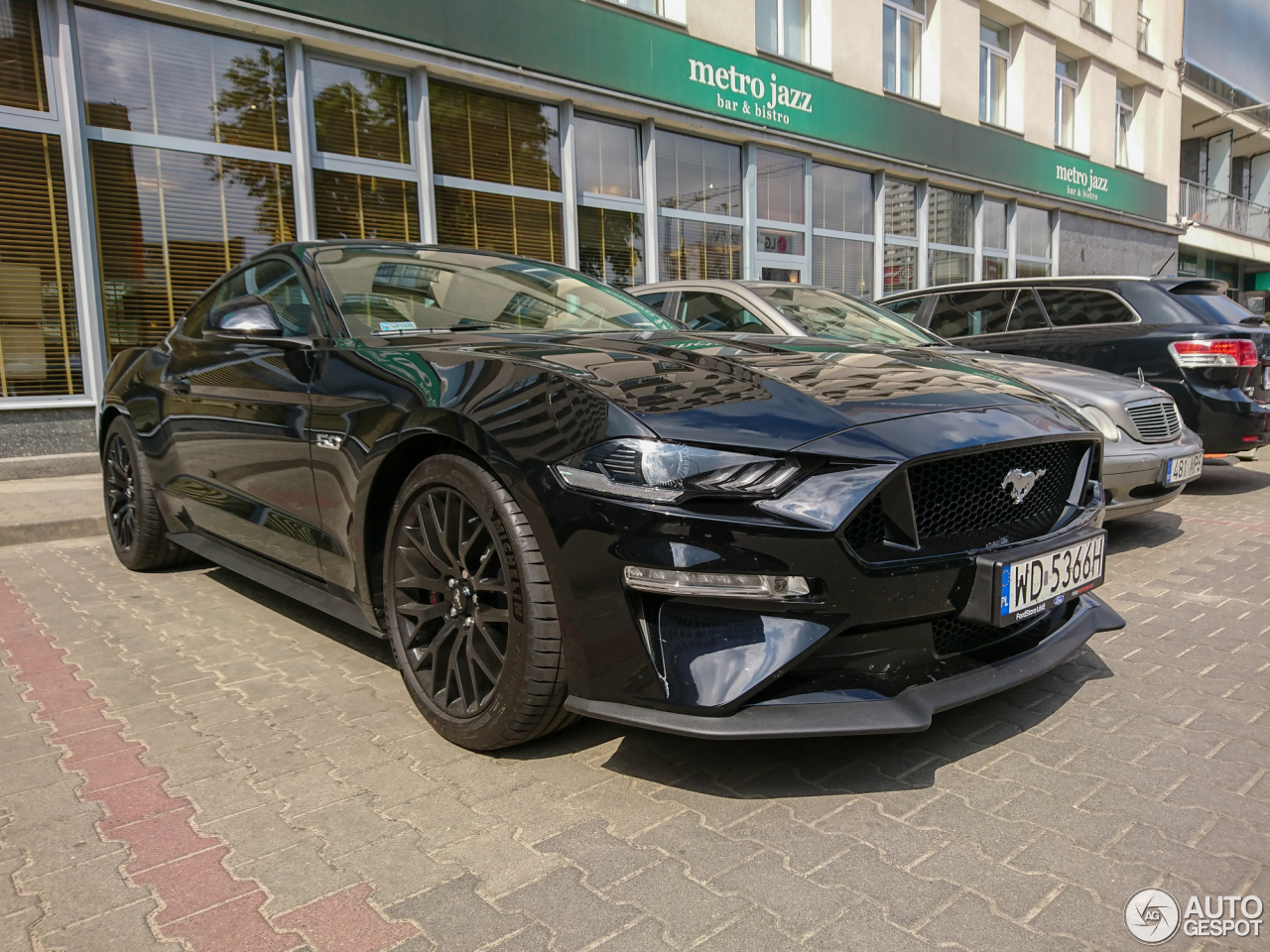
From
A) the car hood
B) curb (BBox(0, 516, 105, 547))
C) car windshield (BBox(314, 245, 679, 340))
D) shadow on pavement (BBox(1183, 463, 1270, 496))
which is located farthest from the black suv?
curb (BBox(0, 516, 105, 547))

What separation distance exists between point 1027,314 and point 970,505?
18.3 ft

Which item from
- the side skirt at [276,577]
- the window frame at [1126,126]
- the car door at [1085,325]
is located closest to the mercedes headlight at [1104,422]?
the car door at [1085,325]

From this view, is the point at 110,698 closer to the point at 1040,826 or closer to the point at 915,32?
the point at 1040,826

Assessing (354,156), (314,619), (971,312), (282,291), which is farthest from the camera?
(354,156)

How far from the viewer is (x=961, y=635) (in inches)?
89.6

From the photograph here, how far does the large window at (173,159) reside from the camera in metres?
7.35

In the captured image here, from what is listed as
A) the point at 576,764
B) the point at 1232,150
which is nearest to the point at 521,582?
the point at 576,764

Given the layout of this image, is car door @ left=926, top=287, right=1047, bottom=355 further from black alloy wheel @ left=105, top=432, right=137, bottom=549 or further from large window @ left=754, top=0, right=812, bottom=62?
large window @ left=754, top=0, right=812, bottom=62

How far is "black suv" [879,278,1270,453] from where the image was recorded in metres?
6.09

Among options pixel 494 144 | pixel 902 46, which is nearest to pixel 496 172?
pixel 494 144

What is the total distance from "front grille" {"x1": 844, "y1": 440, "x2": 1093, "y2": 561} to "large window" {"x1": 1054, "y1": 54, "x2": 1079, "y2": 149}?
19.9 meters

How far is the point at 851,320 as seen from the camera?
17.7 feet

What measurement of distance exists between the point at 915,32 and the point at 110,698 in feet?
54.8

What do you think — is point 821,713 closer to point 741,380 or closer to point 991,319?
point 741,380
